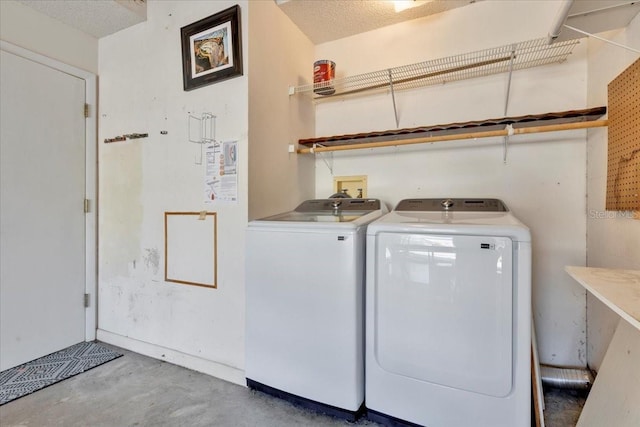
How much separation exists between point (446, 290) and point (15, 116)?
295 centimetres

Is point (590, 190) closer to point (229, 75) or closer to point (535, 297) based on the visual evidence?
point (535, 297)

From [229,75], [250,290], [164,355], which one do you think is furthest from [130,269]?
[229,75]

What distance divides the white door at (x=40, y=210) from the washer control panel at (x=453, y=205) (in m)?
2.55

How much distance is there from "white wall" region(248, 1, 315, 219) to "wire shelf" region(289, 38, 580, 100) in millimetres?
166

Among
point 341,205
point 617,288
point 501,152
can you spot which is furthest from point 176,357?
point 501,152

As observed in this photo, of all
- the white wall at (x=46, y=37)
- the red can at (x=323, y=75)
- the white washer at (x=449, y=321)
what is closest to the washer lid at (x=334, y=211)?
the white washer at (x=449, y=321)

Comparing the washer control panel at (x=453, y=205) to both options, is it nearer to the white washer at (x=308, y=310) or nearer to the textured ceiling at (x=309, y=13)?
the white washer at (x=308, y=310)

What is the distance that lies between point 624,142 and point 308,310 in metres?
1.71

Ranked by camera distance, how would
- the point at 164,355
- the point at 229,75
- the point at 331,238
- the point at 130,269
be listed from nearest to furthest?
1. the point at 331,238
2. the point at 229,75
3. the point at 164,355
4. the point at 130,269

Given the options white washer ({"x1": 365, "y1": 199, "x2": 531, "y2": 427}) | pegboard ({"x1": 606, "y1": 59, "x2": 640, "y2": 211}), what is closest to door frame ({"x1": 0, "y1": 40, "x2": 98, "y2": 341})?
white washer ({"x1": 365, "y1": 199, "x2": 531, "y2": 427})

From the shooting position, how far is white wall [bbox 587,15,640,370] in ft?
4.65

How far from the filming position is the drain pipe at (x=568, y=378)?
171cm

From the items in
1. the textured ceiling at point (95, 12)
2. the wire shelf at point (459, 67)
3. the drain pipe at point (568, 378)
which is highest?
the textured ceiling at point (95, 12)

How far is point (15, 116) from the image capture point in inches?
82.2
